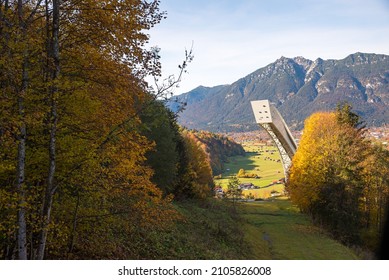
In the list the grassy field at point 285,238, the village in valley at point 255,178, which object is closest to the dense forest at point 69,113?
the grassy field at point 285,238

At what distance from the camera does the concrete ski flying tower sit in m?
37.4

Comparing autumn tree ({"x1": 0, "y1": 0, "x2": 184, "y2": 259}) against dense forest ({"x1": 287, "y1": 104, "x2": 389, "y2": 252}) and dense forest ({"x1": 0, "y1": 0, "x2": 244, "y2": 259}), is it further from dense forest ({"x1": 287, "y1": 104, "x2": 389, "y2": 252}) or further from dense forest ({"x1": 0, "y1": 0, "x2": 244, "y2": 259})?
dense forest ({"x1": 287, "y1": 104, "x2": 389, "y2": 252})

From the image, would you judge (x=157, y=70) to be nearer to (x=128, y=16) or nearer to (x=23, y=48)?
(x=128, y=16)

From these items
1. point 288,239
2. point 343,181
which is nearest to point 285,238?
point 288,239

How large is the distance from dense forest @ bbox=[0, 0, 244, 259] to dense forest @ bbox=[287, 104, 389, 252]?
2091 cm

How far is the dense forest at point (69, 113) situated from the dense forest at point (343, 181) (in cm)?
2091

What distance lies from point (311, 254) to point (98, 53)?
15.9 meters

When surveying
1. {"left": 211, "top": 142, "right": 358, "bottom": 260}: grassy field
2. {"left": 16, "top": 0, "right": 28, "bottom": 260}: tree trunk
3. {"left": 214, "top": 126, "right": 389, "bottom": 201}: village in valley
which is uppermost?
{"left": 16, "top": 0, "right": 28, "bottom": 260}: tree trunk

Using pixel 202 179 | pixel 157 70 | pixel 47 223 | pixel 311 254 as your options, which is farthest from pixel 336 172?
pixel 47 223

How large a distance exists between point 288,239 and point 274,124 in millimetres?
18126

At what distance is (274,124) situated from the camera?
38.4 meters

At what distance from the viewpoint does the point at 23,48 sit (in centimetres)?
620

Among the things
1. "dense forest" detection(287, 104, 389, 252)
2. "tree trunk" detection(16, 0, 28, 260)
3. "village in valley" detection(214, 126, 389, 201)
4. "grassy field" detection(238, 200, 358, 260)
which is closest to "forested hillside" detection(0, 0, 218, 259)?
"tree trunk" detection(16, 0, 28, 260)

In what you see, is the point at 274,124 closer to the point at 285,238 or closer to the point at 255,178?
the point at 285,238
